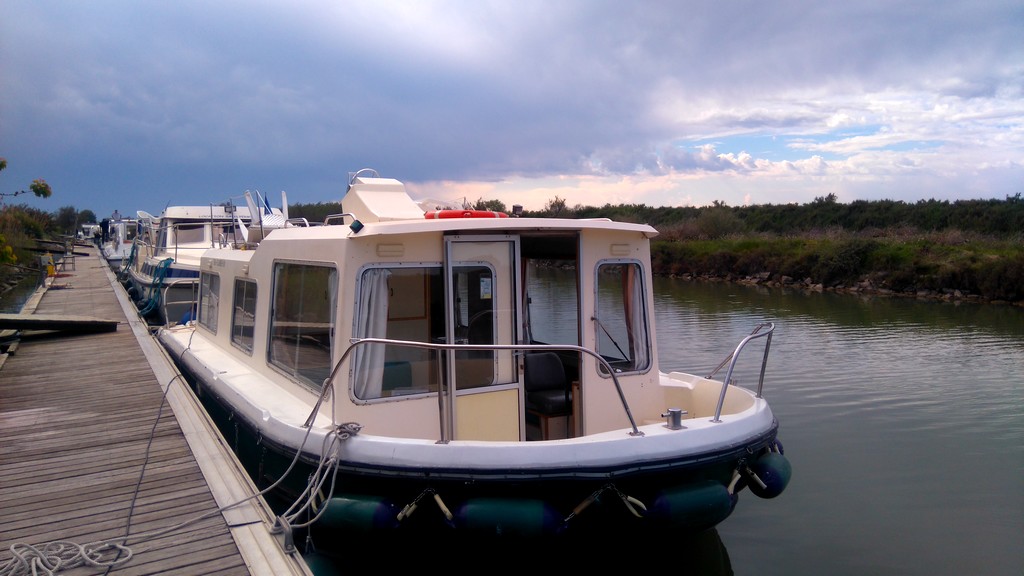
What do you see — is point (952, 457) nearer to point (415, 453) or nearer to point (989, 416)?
point (989, 416)

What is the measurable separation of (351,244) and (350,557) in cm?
199

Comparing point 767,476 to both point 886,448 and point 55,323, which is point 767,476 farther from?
point 55,323

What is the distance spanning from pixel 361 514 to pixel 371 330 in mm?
1219

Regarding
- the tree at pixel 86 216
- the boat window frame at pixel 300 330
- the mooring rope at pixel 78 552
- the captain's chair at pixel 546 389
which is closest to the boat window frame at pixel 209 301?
the boat window frame at pixel 300 330

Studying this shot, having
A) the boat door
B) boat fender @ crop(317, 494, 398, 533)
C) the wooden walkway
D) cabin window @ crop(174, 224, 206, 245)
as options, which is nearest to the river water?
the boat door

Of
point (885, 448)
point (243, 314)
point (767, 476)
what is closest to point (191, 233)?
point (243, 314)

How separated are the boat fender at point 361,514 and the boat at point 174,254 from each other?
25.1 feet

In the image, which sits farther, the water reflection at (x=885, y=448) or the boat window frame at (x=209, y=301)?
the boat window frame at (x=209, y=301)

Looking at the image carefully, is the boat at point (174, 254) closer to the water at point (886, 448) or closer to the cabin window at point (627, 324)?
the cabin window at point (627, 324)

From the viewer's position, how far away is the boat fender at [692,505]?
4148mm

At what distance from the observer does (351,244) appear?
4.80 metres

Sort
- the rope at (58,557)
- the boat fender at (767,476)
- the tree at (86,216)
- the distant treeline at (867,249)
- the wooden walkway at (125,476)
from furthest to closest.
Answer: the tree at (86,216), the distant treeline at (867,249), the boat fender at (767,476), the wooden walkway at (125,476), the rope at (58,557)

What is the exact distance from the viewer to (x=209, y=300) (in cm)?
873

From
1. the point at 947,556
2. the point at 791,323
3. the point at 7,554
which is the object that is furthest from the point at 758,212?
the point at 7,554
